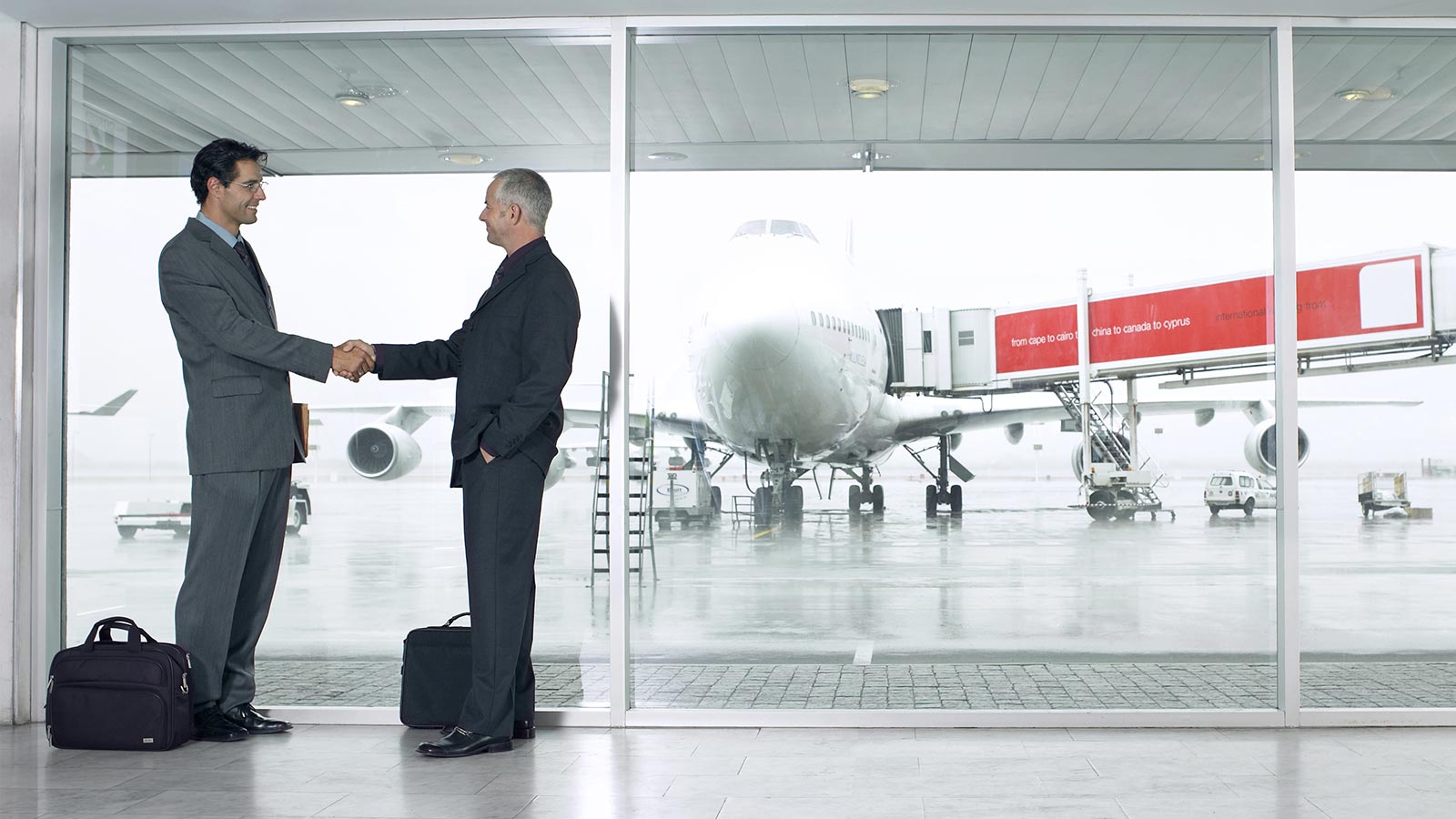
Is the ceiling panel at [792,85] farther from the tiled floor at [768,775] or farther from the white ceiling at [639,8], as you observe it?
the tiled floor at [768,775]

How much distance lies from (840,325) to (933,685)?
60.5 inches

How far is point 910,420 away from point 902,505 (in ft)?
1.05

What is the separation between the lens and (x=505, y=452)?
125 inches

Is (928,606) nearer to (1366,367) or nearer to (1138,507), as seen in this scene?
(1138,507)

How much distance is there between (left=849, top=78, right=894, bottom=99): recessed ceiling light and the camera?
397cm

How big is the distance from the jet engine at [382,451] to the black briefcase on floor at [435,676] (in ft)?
1.81

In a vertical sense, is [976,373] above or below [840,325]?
below

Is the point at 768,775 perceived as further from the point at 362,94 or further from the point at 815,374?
the point at 362,94

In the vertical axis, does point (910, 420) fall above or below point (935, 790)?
above

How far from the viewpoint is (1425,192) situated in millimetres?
3891

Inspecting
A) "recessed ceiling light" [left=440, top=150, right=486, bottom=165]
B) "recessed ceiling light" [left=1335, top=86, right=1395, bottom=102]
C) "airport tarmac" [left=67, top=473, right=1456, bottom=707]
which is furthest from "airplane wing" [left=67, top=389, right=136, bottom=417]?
"recessed ceiling light" [left=1335, top=86, right=1395, bottom=102]

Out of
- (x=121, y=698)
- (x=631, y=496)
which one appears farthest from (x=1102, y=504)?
(x=121, y=698)

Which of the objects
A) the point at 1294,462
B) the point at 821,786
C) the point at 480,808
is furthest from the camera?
the point at 1294,462

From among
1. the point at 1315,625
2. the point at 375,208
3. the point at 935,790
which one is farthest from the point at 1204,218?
the point at 375,208
